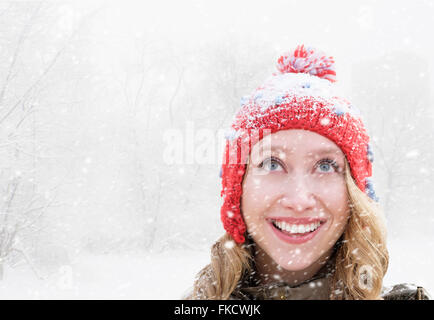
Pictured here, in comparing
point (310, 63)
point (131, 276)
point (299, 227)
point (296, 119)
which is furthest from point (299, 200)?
point (131, 276)

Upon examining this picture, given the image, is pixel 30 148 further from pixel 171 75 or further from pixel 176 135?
pixel 171 75

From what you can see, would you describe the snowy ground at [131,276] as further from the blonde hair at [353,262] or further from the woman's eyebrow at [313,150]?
the woman's eyebrow at [313,150]

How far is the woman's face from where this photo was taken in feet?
5.14

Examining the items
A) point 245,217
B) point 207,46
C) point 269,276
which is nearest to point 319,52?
point 245,217

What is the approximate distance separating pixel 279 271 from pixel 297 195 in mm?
501

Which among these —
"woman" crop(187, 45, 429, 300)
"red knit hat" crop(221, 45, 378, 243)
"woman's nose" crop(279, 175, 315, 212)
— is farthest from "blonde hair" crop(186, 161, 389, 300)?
"woman's nose" crop(279, 175, 315, 212)

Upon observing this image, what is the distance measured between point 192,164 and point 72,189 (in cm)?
742

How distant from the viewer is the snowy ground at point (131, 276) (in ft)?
31.0

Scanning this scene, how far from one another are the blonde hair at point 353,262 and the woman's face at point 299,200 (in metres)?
0.06

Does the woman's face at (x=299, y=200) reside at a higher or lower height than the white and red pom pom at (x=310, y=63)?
lower

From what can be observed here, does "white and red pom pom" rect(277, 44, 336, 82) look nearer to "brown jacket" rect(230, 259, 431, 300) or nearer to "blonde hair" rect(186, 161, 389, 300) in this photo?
"blonde hair" rect(186, 161, 389, 300)

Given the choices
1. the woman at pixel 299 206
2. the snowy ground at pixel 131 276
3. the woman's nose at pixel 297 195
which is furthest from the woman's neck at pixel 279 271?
the snowy ground at pixel 131 276

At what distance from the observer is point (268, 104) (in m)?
1.87

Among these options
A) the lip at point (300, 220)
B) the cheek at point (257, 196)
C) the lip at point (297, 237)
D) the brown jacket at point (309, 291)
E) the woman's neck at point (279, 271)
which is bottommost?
the brown jacket at point (309, 291)
